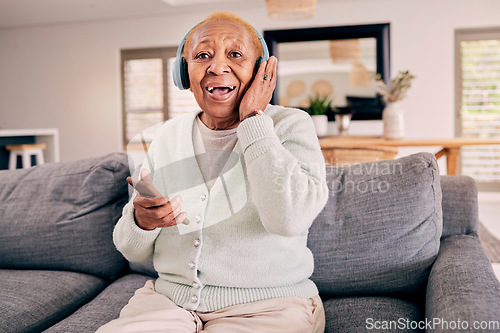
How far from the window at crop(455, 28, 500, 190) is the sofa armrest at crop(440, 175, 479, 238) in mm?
4620

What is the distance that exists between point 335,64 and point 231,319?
539cm

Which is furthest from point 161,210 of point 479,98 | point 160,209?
point 479,98

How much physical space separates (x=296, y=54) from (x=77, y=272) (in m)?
5.04

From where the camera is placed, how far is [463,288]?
0.99 metres

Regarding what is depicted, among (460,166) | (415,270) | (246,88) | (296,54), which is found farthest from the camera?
(296,54)

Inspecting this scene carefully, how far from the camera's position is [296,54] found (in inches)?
238

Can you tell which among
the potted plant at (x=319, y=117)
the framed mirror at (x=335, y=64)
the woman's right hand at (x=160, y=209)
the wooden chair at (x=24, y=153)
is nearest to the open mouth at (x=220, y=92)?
the woman's right hand at (x=160, y=209)

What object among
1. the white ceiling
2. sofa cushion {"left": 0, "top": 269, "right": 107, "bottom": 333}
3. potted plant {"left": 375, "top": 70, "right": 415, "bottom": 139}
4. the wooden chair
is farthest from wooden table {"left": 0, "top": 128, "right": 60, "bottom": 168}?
sofa cushion {"left": 0, "top": 269, "right": 107, "bottom": 333}

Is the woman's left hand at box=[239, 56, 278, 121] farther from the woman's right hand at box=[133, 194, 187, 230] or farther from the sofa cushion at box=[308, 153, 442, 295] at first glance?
the sofa cushion at box=[308, 153, 442, 295]

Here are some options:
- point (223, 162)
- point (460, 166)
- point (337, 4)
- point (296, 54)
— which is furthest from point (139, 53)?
point (223, 162)

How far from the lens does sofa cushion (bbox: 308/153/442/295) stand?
4.05 ft

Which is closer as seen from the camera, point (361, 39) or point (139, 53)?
point (361, 39)

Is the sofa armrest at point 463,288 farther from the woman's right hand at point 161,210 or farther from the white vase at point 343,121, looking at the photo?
the white vase at point 343,121

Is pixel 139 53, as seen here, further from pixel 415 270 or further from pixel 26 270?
pixel 415 270
